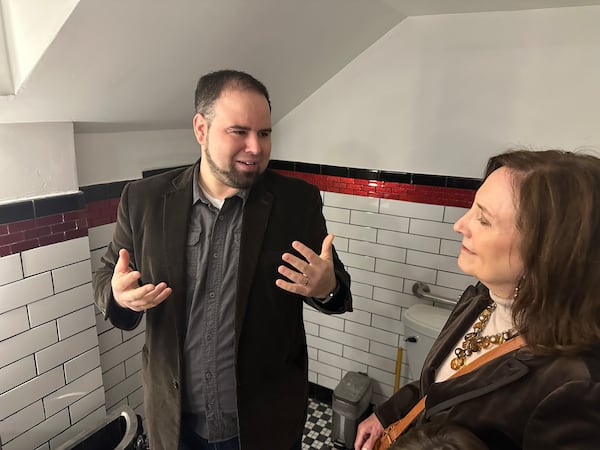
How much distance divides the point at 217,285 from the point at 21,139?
0.73 m

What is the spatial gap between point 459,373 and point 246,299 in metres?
0.51

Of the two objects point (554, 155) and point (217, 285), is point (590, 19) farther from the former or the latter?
point (217, 285)

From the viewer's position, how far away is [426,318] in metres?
1.79

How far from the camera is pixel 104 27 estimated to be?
1016mm

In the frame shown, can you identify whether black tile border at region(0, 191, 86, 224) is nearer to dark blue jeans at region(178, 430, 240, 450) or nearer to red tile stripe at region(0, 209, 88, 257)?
red tile stripe at region(0, 209, 88, 257)

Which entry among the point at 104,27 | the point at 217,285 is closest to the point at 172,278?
the point at 217,285

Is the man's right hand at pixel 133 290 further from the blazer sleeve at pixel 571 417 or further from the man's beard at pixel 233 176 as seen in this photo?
the blazer sleeve at pixel 571 417

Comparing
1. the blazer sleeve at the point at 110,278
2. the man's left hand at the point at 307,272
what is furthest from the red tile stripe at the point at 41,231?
the man's left hand at the point at 307,272

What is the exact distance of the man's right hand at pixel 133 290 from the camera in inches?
37.4

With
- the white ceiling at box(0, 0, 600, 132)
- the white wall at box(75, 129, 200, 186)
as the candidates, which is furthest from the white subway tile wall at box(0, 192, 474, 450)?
the white ceiling at box(0, 0, 600, 132)

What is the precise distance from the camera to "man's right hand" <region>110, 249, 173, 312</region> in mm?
950

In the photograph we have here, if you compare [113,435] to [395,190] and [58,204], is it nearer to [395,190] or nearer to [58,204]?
[58,204]

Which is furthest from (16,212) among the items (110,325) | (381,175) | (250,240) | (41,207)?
(381,175)

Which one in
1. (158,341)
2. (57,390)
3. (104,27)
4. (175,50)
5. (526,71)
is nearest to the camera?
(104,27)
